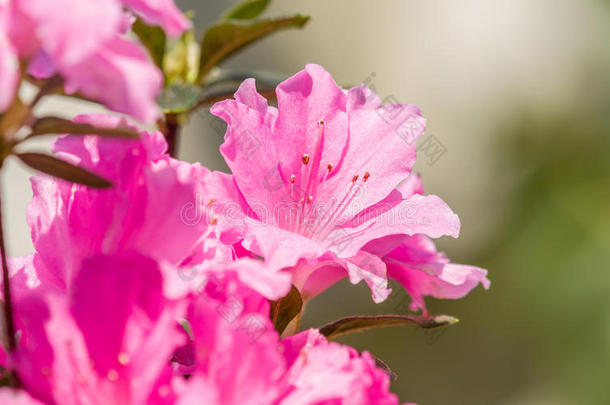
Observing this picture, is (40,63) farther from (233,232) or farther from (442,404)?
(442,404)

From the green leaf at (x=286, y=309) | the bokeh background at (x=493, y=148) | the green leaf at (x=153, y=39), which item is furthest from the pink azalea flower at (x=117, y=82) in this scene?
the bokeh background at (x=493, y=148)

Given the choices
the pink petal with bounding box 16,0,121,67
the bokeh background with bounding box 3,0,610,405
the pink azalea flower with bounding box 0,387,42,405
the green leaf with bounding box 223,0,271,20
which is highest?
the pink petal with bounding box 16,0,121,67

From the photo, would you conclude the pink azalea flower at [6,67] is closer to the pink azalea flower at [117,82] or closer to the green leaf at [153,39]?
the pink azalea flower at [117,82]

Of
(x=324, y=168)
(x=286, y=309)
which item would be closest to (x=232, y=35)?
(x=324, y=168)

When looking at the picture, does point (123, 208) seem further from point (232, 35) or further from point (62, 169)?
point (232, 35)

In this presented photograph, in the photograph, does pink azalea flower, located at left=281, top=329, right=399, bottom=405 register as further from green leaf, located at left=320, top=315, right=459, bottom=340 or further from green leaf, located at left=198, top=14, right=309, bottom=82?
green leaf, located at left=198, top=14, right=309, bottom=82

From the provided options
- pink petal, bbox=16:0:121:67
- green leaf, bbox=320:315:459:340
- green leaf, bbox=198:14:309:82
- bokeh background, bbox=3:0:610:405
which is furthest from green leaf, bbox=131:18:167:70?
bokeh background, bbox=3:0:610:405

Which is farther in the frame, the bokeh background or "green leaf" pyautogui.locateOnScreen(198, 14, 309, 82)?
the bokeh background
